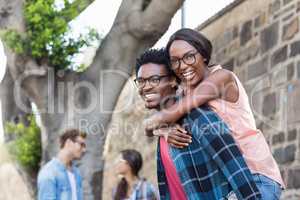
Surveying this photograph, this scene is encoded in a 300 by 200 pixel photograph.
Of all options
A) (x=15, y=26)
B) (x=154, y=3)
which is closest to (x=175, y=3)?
(x=154, y=3)

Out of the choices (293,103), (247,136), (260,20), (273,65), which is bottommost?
(247,136)

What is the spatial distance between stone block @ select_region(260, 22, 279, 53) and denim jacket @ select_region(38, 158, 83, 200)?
2321 millimetres

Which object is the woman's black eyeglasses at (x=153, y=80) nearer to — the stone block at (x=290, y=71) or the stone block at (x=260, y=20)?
the stone block at (x=290, y=71)

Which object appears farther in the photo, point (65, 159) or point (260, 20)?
point (260, 20)

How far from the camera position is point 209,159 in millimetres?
3029

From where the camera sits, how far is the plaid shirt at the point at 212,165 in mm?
2982

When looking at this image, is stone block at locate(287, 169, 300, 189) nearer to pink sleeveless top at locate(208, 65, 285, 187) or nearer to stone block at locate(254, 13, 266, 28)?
stone block at locate(254, 13, 266, 28)

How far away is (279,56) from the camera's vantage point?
7652 mm

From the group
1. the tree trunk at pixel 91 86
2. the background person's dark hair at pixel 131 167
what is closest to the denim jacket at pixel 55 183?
the background person's dark hair at pixel 131 167

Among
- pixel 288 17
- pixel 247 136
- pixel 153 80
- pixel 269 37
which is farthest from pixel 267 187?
pixel 269 37

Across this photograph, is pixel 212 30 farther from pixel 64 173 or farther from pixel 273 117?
pixel 64 173

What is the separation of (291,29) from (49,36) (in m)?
2.24

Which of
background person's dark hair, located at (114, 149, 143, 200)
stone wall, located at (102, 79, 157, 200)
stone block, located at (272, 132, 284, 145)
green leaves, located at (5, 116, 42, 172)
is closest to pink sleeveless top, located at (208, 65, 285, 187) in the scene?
background person's dark hair, located at (114, 149, 143, 200)

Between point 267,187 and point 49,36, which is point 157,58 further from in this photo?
point 49,36
